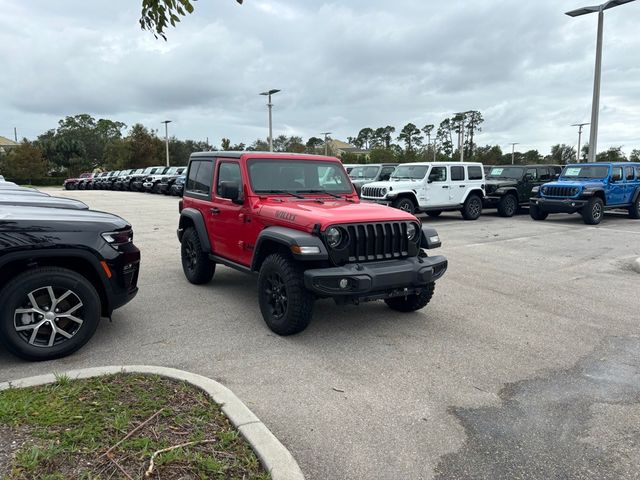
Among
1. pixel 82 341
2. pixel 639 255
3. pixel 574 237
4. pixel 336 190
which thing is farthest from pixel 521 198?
pixel 82 341

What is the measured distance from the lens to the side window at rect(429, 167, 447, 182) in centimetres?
1552

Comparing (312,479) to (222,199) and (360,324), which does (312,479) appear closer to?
(360,324)

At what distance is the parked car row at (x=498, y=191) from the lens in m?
14.9

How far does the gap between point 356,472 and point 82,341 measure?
2.77m

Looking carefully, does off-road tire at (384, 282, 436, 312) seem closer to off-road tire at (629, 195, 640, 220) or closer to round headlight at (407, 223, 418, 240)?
round headlight at (407, 223, 418, 240)

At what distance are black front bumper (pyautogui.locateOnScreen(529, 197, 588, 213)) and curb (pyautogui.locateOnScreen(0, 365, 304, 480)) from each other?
1405 cm

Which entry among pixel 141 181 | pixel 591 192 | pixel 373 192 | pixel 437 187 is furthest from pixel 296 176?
pixel 141 181

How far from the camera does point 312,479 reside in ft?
9.13

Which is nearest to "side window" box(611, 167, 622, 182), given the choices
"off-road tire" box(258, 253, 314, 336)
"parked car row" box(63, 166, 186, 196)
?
"off-road tire" box(258, 253, 314, 336)

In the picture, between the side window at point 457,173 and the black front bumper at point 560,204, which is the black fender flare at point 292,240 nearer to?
the side window at point 457,173

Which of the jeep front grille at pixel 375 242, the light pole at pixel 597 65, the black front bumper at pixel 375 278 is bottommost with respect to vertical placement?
the black front bumper at pixel 375 278

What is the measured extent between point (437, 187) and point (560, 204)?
3.66 metres

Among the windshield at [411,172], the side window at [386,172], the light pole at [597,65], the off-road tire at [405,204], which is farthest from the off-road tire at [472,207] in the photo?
the light pole at [597,65]

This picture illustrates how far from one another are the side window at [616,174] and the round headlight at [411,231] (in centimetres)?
1312
